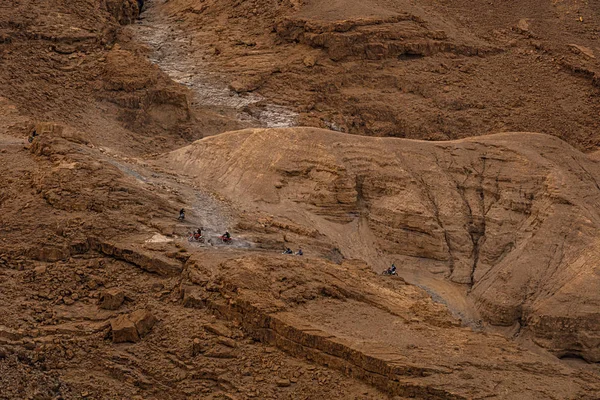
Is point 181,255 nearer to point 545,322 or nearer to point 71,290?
point 71,290

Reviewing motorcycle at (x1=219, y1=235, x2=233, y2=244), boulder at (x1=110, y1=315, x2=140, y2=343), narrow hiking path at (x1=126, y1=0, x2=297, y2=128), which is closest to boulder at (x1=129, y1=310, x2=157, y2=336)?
boulder at (x1=110, y1=315, x2=140, y2=343)

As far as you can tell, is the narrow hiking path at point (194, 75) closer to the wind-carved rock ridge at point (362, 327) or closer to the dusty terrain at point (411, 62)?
the dusty terrain at point (411, 62)

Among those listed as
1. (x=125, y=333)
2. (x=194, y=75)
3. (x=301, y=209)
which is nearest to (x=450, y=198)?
(x=301, y=209)

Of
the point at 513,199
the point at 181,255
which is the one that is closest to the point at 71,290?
the point at 181,255

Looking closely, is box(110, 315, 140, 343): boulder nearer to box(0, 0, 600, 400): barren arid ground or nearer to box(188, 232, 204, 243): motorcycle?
box(0, 0, 600, 400): barren arid ground

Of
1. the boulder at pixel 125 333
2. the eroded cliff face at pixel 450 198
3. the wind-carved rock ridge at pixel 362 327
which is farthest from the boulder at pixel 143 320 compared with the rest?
the eroded cliff face at pixel 450 198

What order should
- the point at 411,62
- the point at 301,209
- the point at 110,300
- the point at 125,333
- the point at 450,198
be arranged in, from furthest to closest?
the point at 411,62
the point at 450,198
the point at 301,209
the point at 110,300
the point at 125,333

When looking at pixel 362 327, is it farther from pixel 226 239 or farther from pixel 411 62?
pixel 411 62
